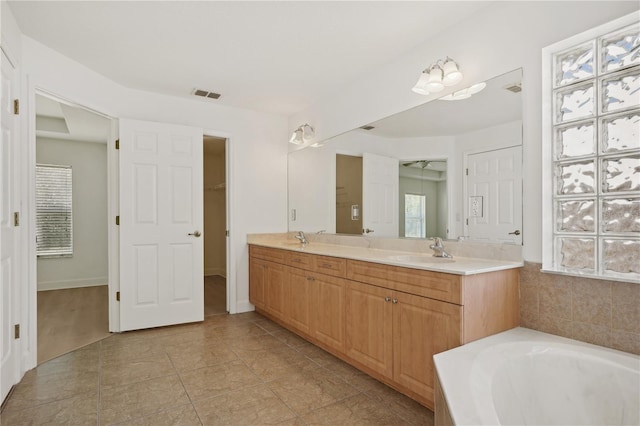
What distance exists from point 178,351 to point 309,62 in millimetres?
2594

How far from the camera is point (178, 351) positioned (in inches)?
112

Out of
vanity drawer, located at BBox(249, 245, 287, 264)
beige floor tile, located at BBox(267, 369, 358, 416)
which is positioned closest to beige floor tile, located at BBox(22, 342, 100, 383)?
beige floor tile, located at BBox(267, 369, 358, 416)

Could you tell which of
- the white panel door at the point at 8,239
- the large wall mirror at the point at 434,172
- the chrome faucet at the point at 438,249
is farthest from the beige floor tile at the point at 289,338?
the white panel door at the point at 8,239

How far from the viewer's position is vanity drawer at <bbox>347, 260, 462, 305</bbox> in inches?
68.8

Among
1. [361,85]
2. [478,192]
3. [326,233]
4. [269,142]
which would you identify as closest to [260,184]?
[269,142]

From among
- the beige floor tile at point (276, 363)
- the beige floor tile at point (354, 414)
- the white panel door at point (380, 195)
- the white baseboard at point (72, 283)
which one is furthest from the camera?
the white baseboard at point (72, 283)

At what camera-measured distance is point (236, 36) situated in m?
2.46

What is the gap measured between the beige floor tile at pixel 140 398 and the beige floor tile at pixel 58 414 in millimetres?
60

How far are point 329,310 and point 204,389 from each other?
38.8 inches

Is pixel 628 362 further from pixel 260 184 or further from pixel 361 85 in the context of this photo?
pixel 260 184

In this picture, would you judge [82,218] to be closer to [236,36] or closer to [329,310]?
[236,36]

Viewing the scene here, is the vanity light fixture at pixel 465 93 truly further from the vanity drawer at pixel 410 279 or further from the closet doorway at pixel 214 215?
the closet doorway at pixel 214 215

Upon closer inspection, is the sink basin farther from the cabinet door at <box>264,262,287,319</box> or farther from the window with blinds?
the window with blinds

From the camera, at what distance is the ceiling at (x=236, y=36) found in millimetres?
2123
